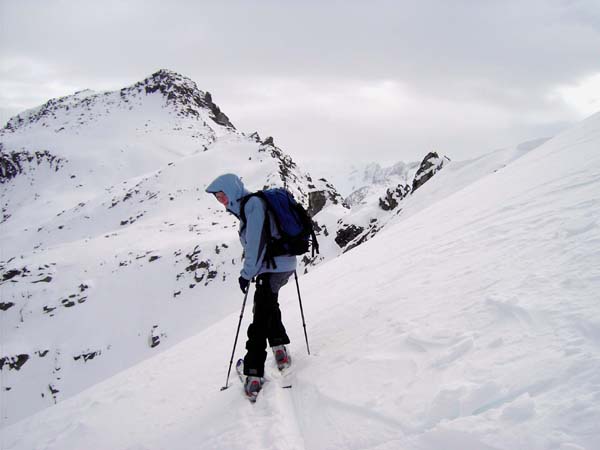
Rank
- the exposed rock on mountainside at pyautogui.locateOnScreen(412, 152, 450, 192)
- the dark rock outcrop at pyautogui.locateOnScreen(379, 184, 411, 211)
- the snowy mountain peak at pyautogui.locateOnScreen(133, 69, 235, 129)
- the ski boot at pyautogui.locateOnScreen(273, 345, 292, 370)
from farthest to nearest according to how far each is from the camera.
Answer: the snowy mountain peak at pyautogui.locateOnScreen(133, 69, 235, 129) → the dark rock outcrop at pyautogui.locateOnScreen(379, 184, 411, 211) → the exposed rock on mountainside at pyautogui.locateOnScreen(412, 152, 450, 192) → the ski boot at pyautogui.locateOnScreen(273, 345, 292, 370)

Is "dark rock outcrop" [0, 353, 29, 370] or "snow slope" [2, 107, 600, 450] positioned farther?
"dark rock outcrop" [0, 353, 29, 370]

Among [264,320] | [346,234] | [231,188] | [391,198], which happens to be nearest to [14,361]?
[346,234]

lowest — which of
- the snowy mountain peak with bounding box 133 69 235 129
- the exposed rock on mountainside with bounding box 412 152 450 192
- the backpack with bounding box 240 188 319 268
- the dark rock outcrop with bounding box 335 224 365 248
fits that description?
the dark rock outcrop with bounding box 335 224 365 248

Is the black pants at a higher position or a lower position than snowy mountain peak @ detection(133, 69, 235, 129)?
lower

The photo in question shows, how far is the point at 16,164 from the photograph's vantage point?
71.4m

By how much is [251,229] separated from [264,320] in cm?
111

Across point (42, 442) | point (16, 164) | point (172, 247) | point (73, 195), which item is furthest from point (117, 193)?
point (42, 442)

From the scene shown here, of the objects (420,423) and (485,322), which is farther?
(485,322)

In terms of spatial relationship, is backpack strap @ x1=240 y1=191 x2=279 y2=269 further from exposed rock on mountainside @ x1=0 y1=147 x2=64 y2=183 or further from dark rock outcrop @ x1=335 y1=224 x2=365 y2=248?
exposed rock on mountainside @ x1=0 y1=147 x2=64 y2=183

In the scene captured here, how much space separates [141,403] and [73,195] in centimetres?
6730

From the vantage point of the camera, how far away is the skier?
3.74 metres

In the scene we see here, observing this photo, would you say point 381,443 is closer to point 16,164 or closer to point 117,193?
point 117,193

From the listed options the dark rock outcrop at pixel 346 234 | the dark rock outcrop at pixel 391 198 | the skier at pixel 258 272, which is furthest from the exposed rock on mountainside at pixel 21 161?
the skier at pixel 258 272

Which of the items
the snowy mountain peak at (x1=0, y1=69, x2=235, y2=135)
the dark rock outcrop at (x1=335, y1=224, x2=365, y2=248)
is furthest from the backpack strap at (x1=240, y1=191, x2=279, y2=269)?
the snowy mountain peak at (x1=0, y1=69, x2=235, y2=135)
